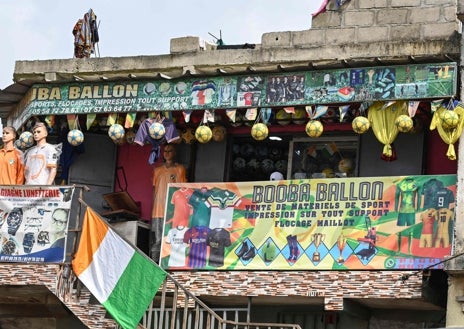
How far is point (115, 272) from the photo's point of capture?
20984mm

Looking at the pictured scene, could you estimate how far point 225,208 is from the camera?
2173 centimetres

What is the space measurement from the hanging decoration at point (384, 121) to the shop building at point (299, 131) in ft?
0.13

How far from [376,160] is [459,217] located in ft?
7.96

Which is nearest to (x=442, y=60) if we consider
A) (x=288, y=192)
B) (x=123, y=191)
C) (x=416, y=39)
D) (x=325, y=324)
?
(x=416, y=39)

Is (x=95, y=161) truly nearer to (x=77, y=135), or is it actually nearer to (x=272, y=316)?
(x=77, y=135)

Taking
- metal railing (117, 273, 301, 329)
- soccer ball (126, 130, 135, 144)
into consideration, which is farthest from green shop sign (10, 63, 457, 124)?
metal railing (117, 273, 301, 329)

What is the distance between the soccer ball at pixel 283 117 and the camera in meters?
21.7

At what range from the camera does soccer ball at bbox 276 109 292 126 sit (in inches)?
856

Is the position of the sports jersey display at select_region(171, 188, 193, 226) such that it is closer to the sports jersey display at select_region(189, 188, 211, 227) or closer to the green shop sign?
the sports jersey display at select_region(189, 188, 211, 227)

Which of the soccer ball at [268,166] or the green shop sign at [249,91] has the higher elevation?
the green shop sign at [249,91]

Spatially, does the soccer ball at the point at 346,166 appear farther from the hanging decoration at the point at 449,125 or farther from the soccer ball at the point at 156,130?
the soccer ball at the point at 156,130

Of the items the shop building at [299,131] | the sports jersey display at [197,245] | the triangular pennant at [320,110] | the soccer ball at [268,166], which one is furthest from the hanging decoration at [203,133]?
the triangular pennant at [320,110]

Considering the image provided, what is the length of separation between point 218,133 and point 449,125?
13.6 feet

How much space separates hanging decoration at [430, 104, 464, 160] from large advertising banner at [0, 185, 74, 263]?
17.0ft
